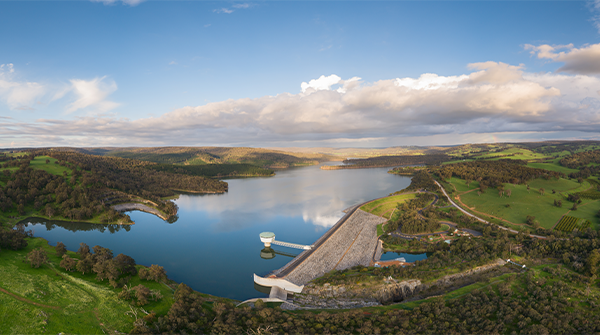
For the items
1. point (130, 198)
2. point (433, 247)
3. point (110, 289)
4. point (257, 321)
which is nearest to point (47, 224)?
point (130, 198)

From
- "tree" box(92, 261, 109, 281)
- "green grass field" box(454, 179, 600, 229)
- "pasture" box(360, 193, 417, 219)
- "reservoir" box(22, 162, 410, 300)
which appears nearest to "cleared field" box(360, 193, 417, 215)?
"pasture" box(360, 193, 417, 219)

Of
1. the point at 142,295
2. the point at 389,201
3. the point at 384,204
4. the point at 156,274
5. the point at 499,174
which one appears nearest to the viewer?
the point at 142,295

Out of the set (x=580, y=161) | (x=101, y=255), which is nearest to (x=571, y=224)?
(x=101, y=255)

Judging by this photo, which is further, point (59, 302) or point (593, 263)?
point (593, 263)

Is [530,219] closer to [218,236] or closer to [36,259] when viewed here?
[218,236]

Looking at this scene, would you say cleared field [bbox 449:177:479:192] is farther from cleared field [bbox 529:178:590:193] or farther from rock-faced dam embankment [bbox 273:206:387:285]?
rock-faced dam embankment [bbox 273:206:387:285]

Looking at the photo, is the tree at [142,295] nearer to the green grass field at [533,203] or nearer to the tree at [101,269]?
the tree at [101,269]

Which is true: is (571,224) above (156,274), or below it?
above

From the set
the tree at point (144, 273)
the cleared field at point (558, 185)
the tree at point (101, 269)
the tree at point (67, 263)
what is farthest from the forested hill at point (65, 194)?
the cleared field at point (558, 185)
